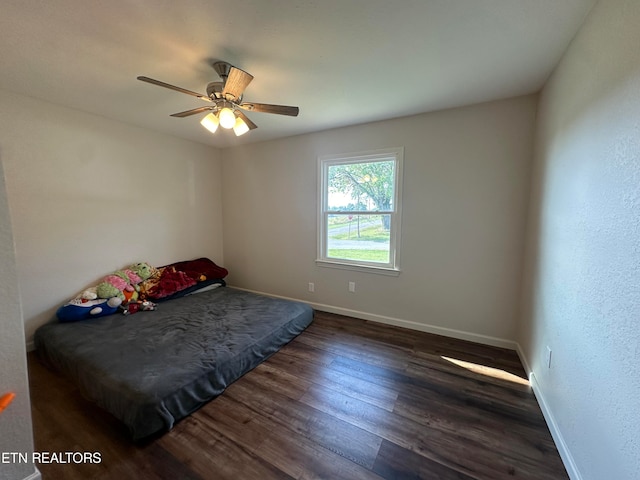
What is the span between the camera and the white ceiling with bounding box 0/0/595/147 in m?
1.38

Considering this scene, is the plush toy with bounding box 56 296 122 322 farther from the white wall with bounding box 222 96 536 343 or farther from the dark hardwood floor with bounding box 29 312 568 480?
the white wall with bounding box 222 96 536 343

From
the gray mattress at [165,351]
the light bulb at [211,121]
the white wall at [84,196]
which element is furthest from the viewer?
the white wall at [84,196]

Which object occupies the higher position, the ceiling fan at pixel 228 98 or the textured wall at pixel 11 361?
the ceiling fan at pixel 228 98

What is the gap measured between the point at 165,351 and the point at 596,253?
284cm

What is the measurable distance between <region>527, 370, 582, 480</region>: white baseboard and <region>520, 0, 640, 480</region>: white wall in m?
0.01

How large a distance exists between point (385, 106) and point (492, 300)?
2292mm

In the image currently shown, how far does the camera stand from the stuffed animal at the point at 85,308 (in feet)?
8.29

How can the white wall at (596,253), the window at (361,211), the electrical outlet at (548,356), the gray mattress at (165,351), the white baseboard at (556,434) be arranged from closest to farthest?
the white wall at (596,253), the white baseboard at (556,434), the gray mattress at (165,351), the electrical outlet at (548,356), the window at (361,211)

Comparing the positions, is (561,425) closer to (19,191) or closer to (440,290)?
(440,290)

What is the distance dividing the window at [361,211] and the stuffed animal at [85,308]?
7.92 ft

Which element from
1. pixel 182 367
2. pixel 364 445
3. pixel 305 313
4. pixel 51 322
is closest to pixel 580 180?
pixel 364 445

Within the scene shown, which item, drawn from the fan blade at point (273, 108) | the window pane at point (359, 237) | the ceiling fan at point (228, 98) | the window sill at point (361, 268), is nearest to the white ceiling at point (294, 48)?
the ceiling fan at point (228, 98)

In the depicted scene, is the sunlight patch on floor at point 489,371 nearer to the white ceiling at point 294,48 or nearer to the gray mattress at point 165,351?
the gray mattress at point 165,351

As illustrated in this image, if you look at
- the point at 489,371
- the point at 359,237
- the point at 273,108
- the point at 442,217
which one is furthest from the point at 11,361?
the point at 442,217
